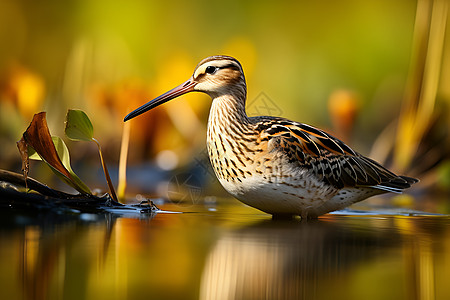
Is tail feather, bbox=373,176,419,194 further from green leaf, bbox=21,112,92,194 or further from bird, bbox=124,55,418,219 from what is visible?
green leaf, bbox=21,112,92,194

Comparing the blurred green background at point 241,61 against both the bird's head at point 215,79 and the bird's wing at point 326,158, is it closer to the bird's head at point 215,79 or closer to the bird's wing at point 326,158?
the bird's wing at point 326,158

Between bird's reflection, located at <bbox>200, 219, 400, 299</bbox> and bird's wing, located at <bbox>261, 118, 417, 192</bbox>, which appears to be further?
bird's wing, located at <bbox>261, 118, 417, 192</bbox>

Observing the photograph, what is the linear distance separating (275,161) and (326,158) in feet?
2.45

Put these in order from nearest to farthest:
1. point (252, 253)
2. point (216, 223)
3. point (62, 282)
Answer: point (62, 282)
point (252, 253)
point (216, 223)

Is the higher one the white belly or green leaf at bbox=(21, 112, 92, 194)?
green leaf at bbox=(21, 112, 92, 194)

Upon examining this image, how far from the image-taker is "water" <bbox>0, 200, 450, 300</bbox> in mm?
3176

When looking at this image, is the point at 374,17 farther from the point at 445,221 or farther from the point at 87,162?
the point at 445,221

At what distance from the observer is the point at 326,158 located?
Result: 664 centimetres

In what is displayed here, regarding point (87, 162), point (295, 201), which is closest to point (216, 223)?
point (295, 201)

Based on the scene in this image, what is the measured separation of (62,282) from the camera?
3.23 meters

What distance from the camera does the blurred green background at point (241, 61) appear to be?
9.97 meters

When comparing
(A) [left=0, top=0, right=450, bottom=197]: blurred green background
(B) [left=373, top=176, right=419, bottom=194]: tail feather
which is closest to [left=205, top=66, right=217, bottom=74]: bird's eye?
(B) [left=373, top=176, right=419, bottom=194]: tail feather

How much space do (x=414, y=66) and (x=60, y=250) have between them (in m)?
7.38

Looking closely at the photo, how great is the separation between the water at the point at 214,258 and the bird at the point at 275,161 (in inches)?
14.2
